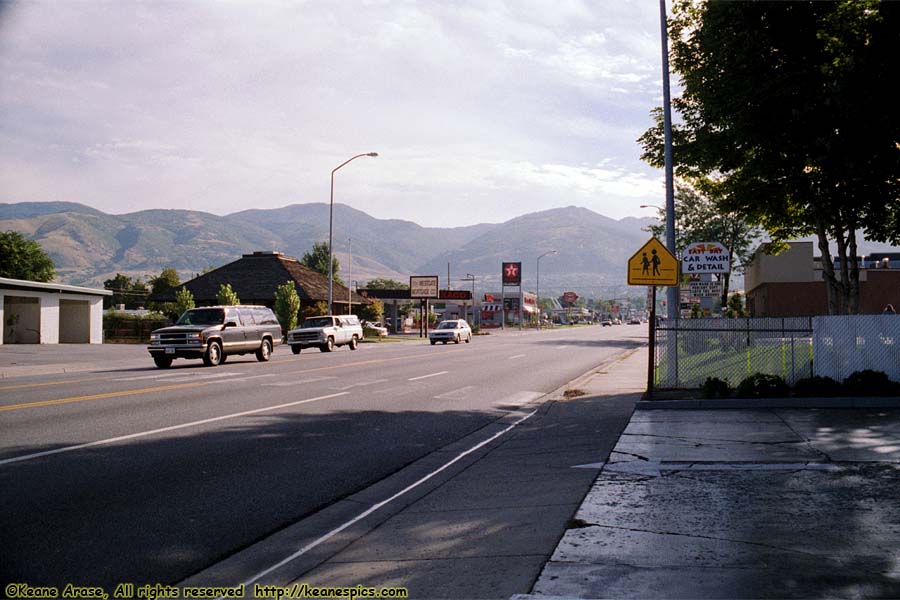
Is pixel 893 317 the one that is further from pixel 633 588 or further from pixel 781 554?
pixel 633 588

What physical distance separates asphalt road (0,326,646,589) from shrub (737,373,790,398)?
454 centimetres

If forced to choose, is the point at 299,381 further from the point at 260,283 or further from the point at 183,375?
the point at 260,283

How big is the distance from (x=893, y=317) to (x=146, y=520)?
14.8m

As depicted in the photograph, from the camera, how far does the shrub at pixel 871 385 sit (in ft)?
47.0

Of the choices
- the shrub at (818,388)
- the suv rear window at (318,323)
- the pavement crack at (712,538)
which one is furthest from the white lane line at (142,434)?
the suv rear window at (318,323)

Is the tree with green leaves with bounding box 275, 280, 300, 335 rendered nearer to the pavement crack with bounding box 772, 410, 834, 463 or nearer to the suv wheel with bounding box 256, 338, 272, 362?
the suv wheel with bounding box 256, 338, 272, 362

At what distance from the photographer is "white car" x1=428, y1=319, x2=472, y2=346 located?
50.1m

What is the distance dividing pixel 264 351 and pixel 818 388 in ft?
63.1

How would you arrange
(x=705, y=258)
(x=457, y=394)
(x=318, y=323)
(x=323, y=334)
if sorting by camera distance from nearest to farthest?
(x=457, y=394), (x=705, y=258), (x=323, y=334), (x=318, y=323)

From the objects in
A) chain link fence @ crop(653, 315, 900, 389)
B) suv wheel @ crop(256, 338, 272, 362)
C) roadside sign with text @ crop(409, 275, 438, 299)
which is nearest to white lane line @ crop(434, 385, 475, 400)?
chain link fence @ crop(653, 315, 900, 389)

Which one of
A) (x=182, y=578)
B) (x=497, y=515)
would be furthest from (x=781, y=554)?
(x=182, y=578)

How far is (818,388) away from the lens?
A: 14703 millimetres

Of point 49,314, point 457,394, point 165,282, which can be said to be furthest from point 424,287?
point 457,394

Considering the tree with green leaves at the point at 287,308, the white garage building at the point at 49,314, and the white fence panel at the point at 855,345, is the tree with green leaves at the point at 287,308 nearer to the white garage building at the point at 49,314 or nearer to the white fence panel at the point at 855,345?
the white garage building at the point at 49,314
